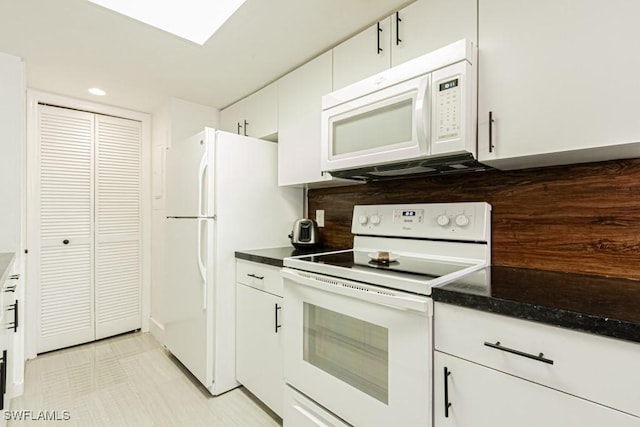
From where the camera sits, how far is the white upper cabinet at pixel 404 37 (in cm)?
128

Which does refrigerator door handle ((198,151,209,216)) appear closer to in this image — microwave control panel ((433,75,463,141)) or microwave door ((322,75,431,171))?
microwave door ((322,75,431,171))

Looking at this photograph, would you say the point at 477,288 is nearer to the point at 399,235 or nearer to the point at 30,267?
the point at 399,235

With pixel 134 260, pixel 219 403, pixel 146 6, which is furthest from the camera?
pixel 134 260

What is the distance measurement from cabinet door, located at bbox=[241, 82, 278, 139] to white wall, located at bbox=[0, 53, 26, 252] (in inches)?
57.0

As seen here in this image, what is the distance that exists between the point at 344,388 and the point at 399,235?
0.81m

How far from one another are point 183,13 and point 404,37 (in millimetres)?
1267

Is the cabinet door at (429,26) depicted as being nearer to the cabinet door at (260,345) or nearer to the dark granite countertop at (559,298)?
the dark granite countertop at (559,298)

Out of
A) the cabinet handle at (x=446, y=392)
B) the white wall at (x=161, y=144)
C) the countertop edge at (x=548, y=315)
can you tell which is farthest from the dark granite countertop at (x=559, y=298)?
the white wall at (x=161, y=144)

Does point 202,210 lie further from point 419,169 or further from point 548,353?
point 548,353

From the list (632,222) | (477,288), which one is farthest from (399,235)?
(632,222)

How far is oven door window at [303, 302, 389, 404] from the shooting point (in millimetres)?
1146

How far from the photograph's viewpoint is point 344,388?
1.24 metres

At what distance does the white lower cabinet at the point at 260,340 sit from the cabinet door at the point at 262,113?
103cm

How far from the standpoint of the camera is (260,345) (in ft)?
6.07
